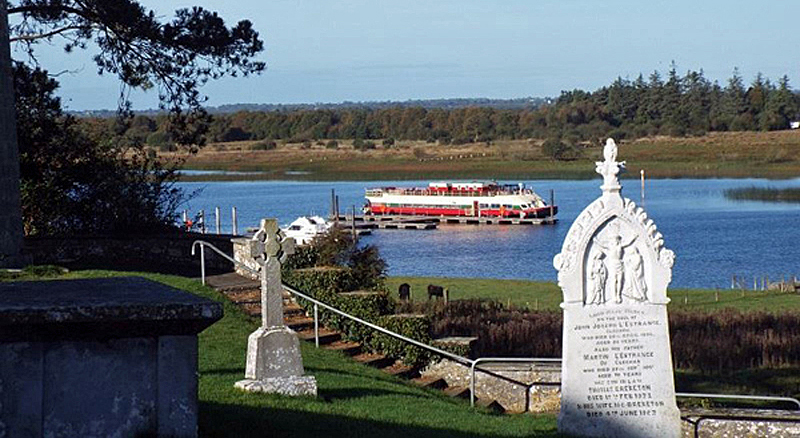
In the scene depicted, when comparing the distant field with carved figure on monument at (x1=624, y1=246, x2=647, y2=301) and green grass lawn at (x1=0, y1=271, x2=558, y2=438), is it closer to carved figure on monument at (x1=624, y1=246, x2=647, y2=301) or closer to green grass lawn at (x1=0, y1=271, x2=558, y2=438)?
green grass lawn at (x1=0, y1=271, x2=558, y2=438)

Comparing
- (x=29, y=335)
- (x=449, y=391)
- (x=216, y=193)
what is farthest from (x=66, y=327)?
(x=216, y=193)

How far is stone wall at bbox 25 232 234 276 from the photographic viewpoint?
2439 centimetres

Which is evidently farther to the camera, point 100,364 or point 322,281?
point 322,281

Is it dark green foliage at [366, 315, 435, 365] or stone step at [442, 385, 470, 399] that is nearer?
stone step at [442, 385, 470, 399]

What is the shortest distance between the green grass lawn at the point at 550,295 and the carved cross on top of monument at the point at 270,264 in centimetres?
2026

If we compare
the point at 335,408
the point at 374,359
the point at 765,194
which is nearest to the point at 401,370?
the point at 374,359

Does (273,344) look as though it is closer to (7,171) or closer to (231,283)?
(231,283)

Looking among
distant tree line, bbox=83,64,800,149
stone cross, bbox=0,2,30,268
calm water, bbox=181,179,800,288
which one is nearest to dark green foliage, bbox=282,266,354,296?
stone cross, bbox=0,2,30,268

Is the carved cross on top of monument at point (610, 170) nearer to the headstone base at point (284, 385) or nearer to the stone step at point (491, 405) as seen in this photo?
the headstone base at point (284, 385)

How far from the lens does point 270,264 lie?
1405cm

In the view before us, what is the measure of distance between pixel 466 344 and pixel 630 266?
6511mm

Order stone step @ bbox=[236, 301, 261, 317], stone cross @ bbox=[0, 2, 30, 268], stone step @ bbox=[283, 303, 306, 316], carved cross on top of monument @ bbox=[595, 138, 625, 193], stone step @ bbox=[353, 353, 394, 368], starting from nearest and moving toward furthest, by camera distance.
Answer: carved cross on top of monument @ bbox=[595, 138, 625, 193] → stone step @ bbox=[353, 353, 394, 368] → stone step @ bbox=[236, 301, 261, 317] → stone step @ bbox=[283, 303, 306, 316] → stone cross @ bbox=[0, 2, 30, 268]

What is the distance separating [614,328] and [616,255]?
0.76m

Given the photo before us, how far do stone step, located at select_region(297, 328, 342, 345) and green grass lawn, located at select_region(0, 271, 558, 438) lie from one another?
806 millimetres
